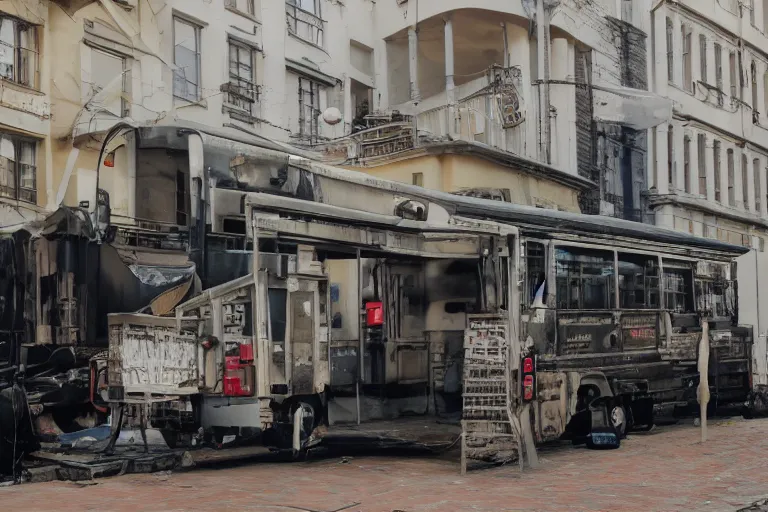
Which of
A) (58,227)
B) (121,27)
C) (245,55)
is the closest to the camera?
(58,227)

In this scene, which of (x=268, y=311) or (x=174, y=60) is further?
(x=174, y=60)

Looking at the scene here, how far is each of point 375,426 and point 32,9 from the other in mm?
9086

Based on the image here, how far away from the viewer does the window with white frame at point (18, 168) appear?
16156 mm

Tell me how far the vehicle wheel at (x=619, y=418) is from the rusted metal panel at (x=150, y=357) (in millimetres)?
6485

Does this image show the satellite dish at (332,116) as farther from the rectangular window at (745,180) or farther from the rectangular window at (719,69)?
the rectangular window at (745,180)

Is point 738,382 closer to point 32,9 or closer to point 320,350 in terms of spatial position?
point 320,350

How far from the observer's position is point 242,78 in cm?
2086

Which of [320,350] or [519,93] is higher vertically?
[519,93]

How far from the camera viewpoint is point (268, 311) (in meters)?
11.2

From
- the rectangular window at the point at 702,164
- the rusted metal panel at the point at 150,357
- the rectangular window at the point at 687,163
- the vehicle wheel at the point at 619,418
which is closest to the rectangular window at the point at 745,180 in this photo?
the rectangular window at the point at 702,164

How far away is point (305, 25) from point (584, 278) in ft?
37.2

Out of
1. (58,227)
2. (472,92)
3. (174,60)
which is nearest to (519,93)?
(472,92)

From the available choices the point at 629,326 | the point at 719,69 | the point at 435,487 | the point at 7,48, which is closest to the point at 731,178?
the point at 719,69

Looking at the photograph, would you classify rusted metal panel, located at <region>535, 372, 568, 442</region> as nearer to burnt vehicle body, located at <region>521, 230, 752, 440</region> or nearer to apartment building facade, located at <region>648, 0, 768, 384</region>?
burnt vehicle body, located at <region>521, 230, 752, 440</region>
